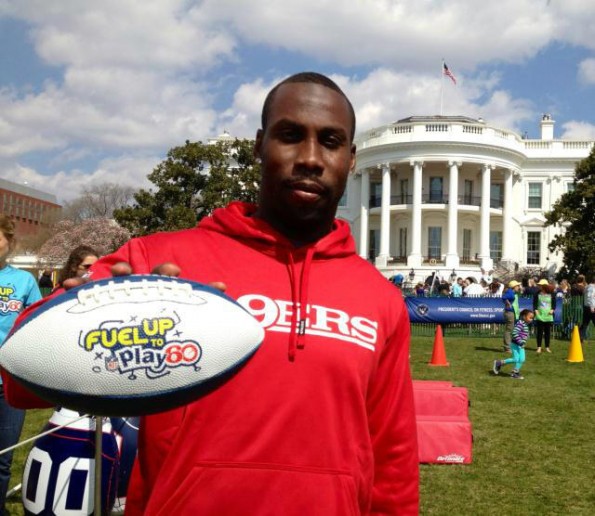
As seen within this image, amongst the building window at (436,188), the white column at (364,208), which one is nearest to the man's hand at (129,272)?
the white column at (364,208)

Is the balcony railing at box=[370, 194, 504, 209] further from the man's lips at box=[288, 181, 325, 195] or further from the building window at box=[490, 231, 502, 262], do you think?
the man's lips at box=[288, 181, 325, 195]

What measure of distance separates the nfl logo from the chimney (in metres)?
60.5

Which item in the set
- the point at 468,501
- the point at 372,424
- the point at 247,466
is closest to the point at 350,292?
the point at 372,424

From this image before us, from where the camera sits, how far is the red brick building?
10425 cm

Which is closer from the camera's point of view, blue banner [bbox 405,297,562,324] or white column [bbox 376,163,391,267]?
blue banner [bbox 405,297,562,324]

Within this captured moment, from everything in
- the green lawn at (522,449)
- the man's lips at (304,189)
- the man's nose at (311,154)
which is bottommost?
the green lawn at (522,449)

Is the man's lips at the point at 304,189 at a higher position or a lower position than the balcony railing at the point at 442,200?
lower

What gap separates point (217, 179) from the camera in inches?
1405

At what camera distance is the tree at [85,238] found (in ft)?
163

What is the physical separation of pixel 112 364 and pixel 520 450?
710 cm

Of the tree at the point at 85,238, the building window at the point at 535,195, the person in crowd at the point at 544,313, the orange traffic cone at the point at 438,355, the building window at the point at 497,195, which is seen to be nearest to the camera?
the orange traffic cone at the point at 438,355

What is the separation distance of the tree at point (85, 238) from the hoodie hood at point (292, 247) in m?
46.8

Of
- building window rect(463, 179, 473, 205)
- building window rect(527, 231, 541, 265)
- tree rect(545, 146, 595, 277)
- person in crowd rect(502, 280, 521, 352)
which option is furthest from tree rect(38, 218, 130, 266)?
person in crowd rect(502, 280, 521, 352)

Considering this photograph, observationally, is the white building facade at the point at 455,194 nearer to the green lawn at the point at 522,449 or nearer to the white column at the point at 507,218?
the white column at the point at 507,218
